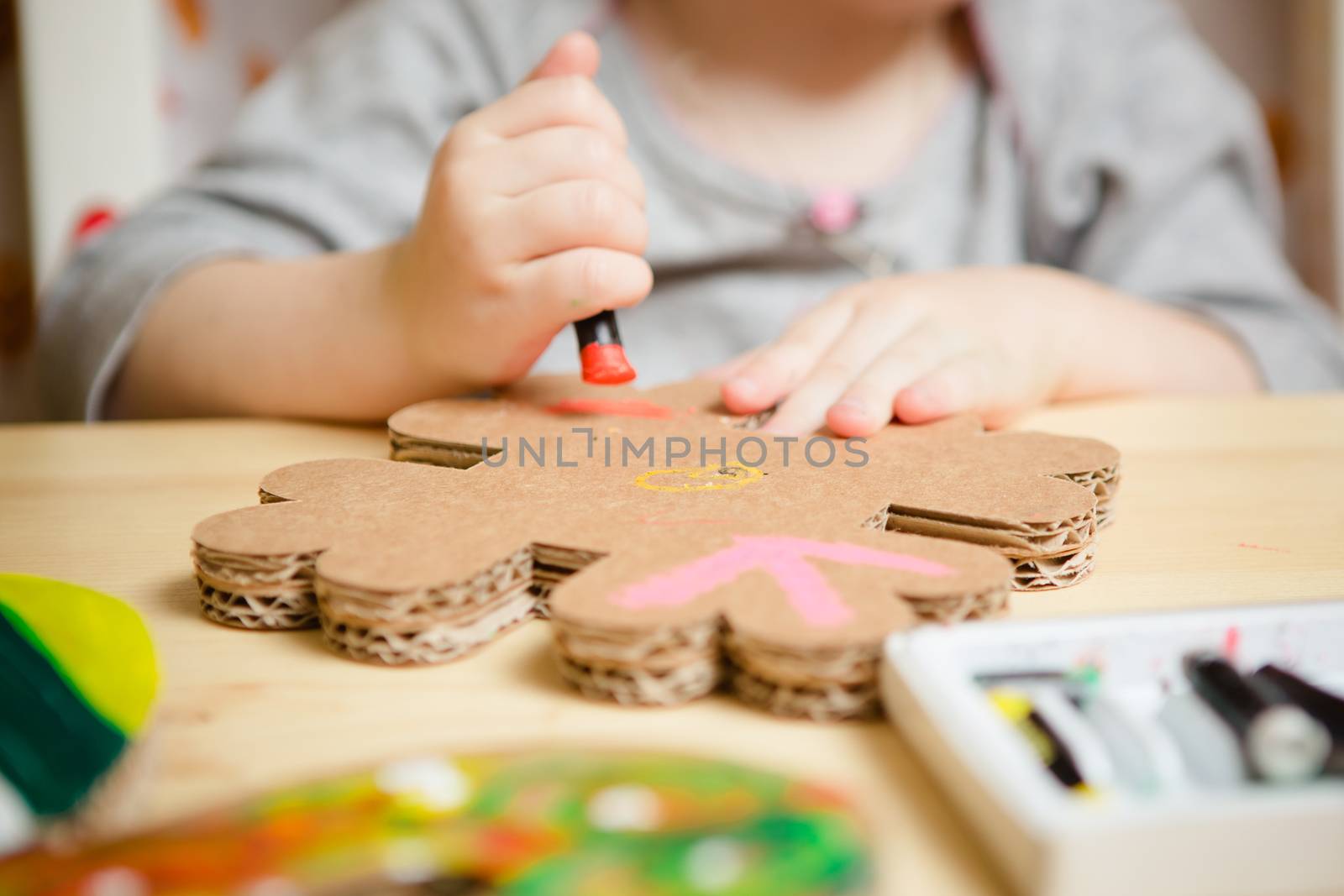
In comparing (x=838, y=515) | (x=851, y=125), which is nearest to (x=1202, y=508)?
(x=838, y=515)

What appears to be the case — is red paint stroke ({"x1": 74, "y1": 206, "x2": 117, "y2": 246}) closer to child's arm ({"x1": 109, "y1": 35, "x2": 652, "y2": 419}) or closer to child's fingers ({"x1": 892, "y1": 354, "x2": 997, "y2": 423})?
child's arm ({"x1": 109, "y1": 35, "x2": 652, "y2": 419})

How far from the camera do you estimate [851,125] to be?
40.7 inches

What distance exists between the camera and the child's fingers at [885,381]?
0.52m

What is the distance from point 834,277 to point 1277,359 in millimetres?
391

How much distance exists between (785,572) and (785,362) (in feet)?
0.96

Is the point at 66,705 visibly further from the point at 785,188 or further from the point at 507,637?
the point at 785,188

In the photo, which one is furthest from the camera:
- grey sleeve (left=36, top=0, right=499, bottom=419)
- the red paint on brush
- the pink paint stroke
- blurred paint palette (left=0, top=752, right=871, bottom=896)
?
grey sleeve (left=36, top=0, right=499, bottom=419)

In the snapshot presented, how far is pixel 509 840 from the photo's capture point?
212 mm

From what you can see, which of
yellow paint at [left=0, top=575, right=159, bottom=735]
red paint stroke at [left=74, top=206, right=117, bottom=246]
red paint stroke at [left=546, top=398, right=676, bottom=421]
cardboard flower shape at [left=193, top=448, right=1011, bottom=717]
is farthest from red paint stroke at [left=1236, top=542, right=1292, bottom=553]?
red paint stroke at [left=74, top=206, right=117, bottom=246]

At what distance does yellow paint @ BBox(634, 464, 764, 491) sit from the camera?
43cm

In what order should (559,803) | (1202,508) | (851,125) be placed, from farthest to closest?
1. (851,125)
2. (1202,508)
3. (559,803)

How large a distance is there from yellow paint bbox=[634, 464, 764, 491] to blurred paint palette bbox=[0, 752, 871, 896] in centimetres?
20

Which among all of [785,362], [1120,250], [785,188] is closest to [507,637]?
[785,362]

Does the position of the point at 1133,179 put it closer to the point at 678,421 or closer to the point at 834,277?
the point at 834,277
